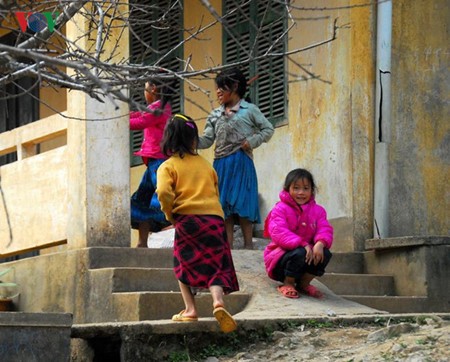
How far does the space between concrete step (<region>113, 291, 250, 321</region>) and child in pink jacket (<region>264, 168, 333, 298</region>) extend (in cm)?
35

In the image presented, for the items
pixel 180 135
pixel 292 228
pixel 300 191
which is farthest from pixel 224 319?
pixel 300 191

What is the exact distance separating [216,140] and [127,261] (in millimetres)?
1472

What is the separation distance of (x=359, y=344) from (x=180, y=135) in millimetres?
1673

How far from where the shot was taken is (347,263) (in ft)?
33.1

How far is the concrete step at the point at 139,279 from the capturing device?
8.75 m

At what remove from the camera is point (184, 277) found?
25.1 ft

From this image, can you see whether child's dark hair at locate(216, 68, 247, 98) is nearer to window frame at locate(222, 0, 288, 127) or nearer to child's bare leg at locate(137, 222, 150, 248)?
window frame at locate(222, 0, 288, 127)

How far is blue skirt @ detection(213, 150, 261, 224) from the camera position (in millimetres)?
10023

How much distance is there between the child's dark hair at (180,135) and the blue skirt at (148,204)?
197 cm

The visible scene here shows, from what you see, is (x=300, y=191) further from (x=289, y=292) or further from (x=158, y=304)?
(x=158, y=304)

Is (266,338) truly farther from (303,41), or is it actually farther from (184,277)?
(303,41)

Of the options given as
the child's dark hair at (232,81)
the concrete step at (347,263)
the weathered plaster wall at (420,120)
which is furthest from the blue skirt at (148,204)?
the weathered plaster wall at (420,120)

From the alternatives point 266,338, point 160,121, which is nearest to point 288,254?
point 266,338

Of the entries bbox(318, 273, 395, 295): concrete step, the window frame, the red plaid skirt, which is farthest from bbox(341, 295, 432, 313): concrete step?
the window frame
